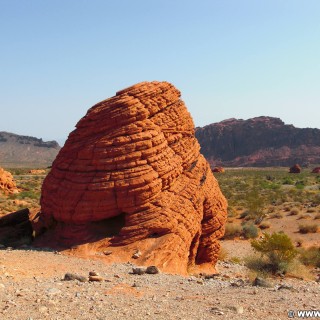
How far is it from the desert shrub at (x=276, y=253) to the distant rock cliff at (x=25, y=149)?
403 ft

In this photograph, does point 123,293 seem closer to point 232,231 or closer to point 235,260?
point 235,260

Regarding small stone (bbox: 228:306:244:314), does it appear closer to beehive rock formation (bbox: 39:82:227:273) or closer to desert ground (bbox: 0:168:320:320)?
desert ground (bbox: 0:168:320:320)

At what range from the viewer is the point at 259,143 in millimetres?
127125

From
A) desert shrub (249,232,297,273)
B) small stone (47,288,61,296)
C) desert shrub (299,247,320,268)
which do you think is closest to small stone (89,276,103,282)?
small stone (47,288,61,296)

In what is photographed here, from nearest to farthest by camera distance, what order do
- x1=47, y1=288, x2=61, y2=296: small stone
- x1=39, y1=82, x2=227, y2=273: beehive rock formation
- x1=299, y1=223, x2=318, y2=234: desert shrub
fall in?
x1=47, y1=288, x2=61, y2=296: small stone, x1=39, y1=82, x2=227, y2=273: beehive rock formation, x1=299, y1=223, x2=318, y2=234: desert shrub

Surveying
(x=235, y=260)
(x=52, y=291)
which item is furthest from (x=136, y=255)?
(x=235, y=260)

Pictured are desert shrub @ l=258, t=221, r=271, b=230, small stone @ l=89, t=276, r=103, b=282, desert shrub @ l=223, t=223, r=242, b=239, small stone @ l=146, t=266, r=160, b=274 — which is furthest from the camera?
desert shrub @ l=258, t=221, r=271, b=230

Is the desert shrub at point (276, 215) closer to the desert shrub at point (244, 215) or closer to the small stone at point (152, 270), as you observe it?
the desert shrub at point (244, 215)

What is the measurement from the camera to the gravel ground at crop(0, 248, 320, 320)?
6383 millimetres

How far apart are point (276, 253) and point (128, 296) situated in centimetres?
690

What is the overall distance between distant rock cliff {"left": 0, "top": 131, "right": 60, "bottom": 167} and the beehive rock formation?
396 ft

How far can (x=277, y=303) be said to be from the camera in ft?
24.1

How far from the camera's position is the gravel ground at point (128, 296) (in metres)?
6.38

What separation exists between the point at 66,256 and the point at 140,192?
9.39 feet
